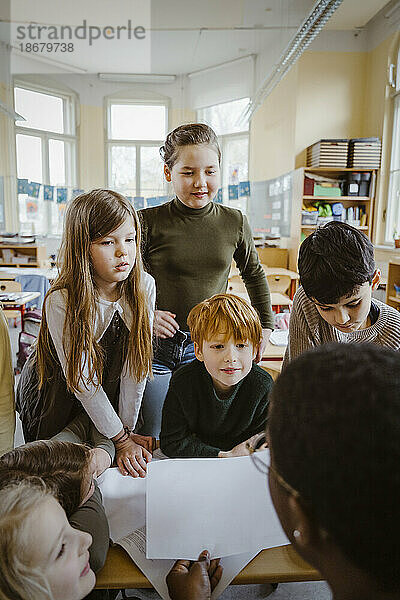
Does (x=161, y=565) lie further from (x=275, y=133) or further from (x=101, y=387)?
(x=275, y=133)

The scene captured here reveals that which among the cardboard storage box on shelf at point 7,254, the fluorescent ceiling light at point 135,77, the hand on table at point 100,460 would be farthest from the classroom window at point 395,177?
the cardboard storage box on shelf at point 7,254

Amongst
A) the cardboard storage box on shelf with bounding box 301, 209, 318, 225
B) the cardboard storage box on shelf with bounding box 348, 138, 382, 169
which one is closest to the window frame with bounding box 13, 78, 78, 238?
the cardboard storage box on shelf with bounding box 301, 209, 318, 225

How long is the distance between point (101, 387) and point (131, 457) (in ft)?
0.72

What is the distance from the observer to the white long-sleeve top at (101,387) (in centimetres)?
124

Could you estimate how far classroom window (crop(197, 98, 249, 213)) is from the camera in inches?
329

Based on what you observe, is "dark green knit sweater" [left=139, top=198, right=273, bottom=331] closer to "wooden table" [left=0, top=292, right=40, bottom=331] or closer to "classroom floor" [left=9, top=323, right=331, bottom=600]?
"classroom floor" [left=9, top=323, right=331, bottom=600]

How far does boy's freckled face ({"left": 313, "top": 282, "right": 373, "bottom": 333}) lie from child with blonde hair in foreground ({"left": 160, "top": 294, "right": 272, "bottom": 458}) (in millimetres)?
206

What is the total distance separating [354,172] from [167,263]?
15.9ft

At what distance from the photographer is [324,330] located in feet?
4.33

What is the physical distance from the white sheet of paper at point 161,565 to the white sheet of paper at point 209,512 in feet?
0.05

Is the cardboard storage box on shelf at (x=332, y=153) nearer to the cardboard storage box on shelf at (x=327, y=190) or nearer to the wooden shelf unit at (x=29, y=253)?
the cardboard storage box on shelf at (x=327, y=190)

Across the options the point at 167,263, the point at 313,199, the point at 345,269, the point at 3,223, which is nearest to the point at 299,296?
the point at 345,269

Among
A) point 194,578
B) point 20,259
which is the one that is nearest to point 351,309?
point 194,578

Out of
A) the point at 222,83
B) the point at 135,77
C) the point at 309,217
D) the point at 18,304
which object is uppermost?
the point at 135,77
